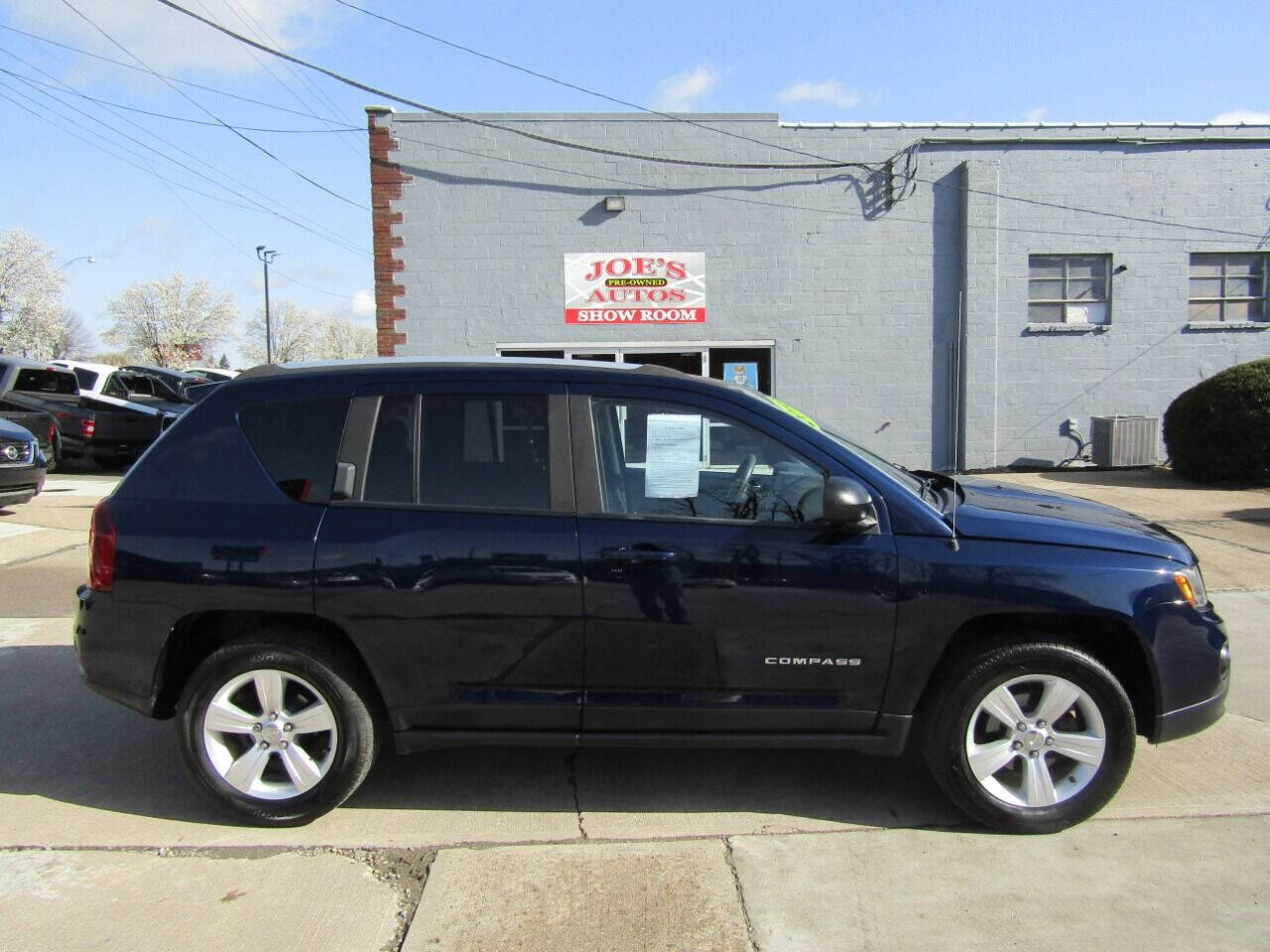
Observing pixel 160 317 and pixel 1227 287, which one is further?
pixel 160 317

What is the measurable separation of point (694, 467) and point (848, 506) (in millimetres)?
643

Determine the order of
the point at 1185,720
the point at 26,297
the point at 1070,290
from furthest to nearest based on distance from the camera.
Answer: the point at 26,297, the point at 1070,290, the point at 1185,720

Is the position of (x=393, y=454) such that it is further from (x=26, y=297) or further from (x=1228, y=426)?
(x=26, y=297)

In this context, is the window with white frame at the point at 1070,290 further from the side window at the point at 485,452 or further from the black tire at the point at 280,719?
the black tire at the point at 280,719

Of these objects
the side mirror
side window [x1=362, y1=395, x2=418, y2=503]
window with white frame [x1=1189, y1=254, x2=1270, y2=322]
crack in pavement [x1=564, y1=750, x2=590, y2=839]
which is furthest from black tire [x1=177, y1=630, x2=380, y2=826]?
window with white frame [x1=1189, y1=254, x2=1270, y2=322]

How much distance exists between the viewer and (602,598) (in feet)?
11.6

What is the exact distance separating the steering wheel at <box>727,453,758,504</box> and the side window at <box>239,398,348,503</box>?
156 centimetres

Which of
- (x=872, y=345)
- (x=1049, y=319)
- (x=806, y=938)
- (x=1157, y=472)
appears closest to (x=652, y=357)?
(x=872, y=345)

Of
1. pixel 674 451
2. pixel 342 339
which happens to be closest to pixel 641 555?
pixel 674 451

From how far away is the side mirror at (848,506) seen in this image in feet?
11.3

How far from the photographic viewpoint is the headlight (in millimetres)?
3629

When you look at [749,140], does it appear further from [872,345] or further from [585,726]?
[585,726]

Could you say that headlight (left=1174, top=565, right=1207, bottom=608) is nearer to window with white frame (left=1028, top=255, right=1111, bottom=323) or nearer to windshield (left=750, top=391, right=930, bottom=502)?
windshield (left=750, top=391, right=930, bottom=502)

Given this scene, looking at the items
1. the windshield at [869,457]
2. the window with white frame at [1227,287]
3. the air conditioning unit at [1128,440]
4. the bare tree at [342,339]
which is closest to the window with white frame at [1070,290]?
the window with white frame at [1227,287]
